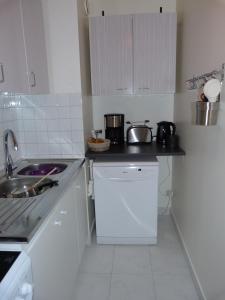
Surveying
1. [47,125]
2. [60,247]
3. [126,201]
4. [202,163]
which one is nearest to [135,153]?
[126,201]

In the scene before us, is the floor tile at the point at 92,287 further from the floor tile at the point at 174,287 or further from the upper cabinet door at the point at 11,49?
the upper cabinet door at the point at 11,49

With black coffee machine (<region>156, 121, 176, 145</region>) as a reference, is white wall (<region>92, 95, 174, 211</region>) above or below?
above

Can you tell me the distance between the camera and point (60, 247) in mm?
1370

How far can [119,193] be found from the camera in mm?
2182

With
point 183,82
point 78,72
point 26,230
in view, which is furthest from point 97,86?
point 26,230

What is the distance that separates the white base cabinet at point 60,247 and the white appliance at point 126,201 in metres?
0.23

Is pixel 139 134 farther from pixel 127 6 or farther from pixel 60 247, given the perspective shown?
pixel 60 247

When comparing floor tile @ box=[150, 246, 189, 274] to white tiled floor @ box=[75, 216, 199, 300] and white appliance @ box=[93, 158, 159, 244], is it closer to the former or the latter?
white tiled floor @ box=[75, 216, 199, 300]

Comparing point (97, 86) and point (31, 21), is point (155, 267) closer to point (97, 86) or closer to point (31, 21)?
point (97, 86)

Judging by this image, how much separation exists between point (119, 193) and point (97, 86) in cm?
106

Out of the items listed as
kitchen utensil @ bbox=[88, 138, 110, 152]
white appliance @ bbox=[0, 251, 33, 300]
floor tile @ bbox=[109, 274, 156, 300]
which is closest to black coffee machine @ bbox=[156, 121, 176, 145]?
kitchen utensil @ bbox=[88, 138, 110, 152]

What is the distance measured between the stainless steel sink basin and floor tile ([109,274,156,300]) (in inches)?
37.1

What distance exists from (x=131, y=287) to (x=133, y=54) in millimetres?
2019

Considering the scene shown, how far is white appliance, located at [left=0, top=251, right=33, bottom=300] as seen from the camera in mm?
740
